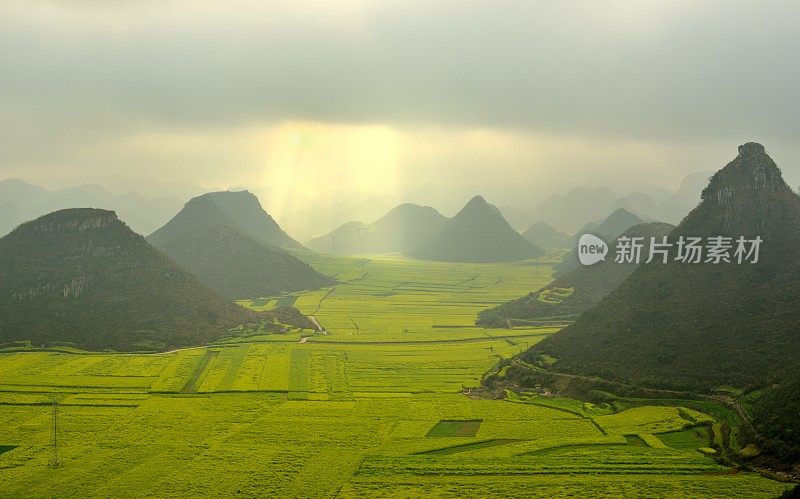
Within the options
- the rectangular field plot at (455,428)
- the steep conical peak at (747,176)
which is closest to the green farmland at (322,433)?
the rectangular field plot at (455,428)

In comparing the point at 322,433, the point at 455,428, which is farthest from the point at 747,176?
the point at 322,433

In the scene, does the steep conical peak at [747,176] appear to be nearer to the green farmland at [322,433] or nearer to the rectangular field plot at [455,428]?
the green farmland at [322,433]

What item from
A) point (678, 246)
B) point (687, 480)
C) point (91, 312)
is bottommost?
point (687, 480)

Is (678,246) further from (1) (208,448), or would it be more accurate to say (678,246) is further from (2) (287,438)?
(1) (208,448)

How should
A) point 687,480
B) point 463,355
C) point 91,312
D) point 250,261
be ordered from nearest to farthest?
point 687,480, point 463,355, point 91,312, point 250,261

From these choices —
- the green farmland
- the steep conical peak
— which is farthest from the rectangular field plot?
the steep conical peak

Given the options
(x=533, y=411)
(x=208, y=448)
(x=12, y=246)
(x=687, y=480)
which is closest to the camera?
(x=687, y=480)

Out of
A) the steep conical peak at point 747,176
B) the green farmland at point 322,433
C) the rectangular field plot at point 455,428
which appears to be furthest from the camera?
the steep conical peak at point 747,176

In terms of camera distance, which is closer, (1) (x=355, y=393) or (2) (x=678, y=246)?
(1) (x=355, y=393)

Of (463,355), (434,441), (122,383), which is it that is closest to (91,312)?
(122,383)
